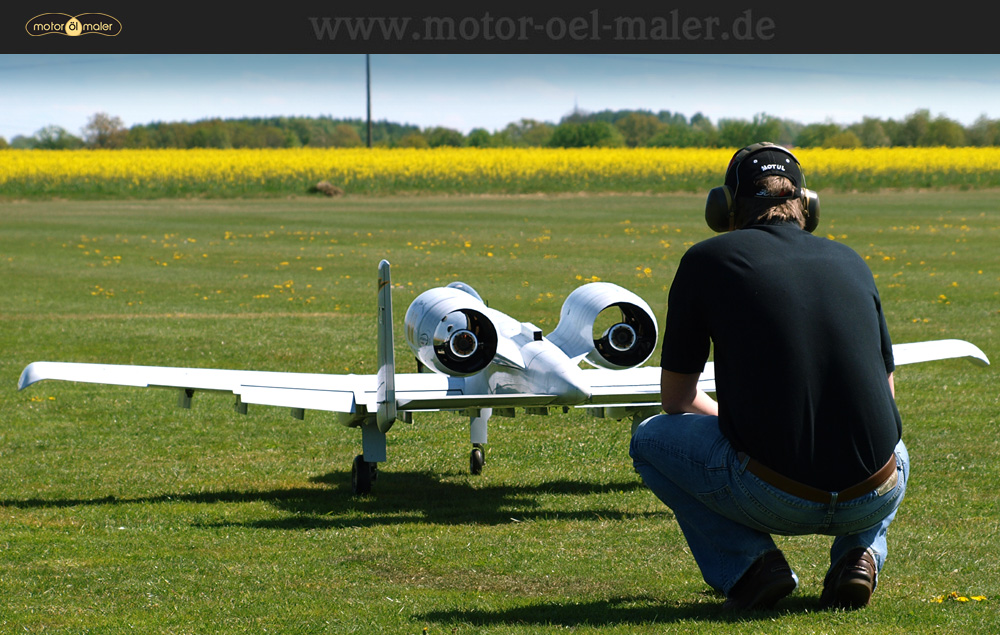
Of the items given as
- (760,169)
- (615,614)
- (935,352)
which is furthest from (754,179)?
(935,352)

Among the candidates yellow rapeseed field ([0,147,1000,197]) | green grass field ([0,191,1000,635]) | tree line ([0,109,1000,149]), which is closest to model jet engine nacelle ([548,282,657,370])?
green grass field ([0,191,1000,635])

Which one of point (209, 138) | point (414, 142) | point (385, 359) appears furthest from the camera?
point (209, 138)

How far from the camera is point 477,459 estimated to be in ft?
33.4

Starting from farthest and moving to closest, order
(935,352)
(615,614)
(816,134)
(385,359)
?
(816,134) → (935,352) → (385,359) → (615,614)

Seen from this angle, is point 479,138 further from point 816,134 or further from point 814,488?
point 814,488

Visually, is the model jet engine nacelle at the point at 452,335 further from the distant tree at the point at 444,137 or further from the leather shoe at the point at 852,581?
the distant tree at the point at 444,137

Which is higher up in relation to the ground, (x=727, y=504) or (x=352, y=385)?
(x=727, y=504)

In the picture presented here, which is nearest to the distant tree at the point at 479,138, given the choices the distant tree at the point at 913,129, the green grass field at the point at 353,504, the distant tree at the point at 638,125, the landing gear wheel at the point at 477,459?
the distant tree at the point at 638,125

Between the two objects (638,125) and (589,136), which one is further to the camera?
(638,125)

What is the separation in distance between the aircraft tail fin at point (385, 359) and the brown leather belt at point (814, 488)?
3.41 metres

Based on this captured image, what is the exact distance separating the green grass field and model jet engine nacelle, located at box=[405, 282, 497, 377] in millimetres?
1204

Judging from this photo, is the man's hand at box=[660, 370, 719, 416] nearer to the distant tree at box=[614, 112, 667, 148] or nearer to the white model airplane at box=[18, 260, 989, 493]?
the white model airplane at box=[18, 260, 989, 493]

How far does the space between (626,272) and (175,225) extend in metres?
22.7

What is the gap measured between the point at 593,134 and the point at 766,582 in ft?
393
